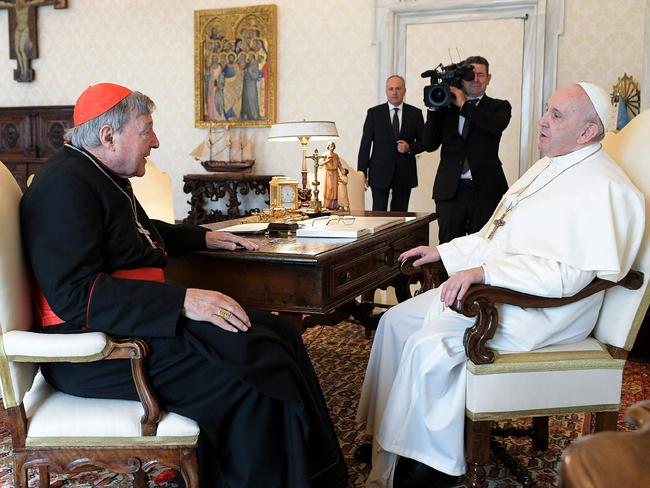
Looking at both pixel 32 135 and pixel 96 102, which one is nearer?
pixel 96 102

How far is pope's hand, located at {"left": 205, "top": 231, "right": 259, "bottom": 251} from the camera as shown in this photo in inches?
103

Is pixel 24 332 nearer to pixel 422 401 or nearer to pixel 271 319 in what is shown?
pixel 271 319

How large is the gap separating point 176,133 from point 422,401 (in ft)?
24.1

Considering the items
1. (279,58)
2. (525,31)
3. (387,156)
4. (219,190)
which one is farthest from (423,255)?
(279,58)

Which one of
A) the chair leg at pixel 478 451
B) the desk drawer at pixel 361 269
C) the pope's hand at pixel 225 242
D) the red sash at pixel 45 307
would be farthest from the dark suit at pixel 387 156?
the red sash at pixel 45 307

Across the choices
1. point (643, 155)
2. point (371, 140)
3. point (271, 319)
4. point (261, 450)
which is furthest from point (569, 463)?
point (371, 140)

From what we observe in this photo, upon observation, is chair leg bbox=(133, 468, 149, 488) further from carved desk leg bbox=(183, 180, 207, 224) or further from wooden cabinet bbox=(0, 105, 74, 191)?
wooden cabinet bbox=(0, 105, 74, 191)

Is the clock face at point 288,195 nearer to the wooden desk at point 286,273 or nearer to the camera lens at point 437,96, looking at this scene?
the wooden desk at point 286,273

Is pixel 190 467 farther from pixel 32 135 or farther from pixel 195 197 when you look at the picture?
pixel 32 135

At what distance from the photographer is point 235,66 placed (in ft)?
28.2

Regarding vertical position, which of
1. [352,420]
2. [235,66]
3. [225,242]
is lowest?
[352,420]

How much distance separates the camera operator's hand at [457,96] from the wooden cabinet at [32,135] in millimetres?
6019

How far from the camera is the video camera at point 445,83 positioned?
4.88 meters

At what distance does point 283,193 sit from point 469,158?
1970mm
